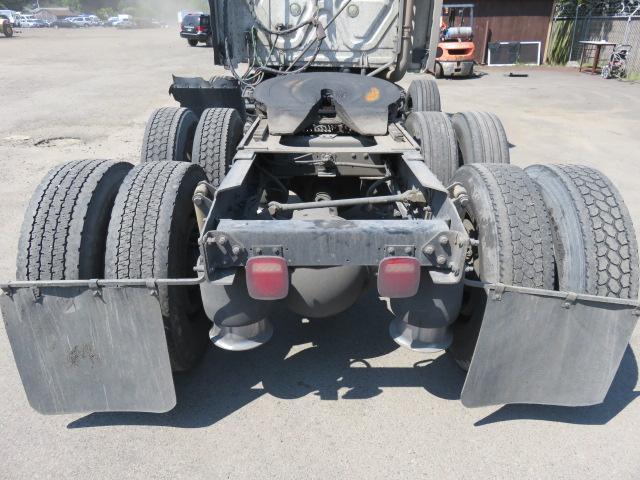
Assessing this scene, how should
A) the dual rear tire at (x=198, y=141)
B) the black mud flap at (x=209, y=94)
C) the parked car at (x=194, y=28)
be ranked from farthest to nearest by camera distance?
the parked car at (x=194, y=28) < the black mud flap at (x=209, y=94) < the dual rear tire at (x=198, y=141)

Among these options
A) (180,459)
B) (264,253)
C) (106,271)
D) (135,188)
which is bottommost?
(180,459)

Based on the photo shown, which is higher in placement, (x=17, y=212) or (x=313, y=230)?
(x=313, y=230)

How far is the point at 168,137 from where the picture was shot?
4184 mm

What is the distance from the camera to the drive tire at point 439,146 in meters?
4.04

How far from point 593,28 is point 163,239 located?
23190 mm

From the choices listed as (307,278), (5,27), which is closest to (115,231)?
(307,278)

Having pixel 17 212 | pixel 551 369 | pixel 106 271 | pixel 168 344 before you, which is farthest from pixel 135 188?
pixel 17 212

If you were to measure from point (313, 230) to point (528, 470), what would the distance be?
5.02ft

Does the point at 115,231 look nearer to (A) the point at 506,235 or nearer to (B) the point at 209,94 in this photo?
(A) the point at 506,235

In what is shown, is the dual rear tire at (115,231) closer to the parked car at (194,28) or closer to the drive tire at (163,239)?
the drive tire at (163,239)

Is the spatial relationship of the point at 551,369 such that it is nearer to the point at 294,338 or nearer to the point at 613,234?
the point at 613,234

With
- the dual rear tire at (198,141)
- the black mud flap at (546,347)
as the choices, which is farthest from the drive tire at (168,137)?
the black mud flap at (546,347)

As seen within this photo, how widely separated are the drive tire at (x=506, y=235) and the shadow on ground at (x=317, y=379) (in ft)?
1.14

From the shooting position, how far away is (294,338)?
323 centimetres
